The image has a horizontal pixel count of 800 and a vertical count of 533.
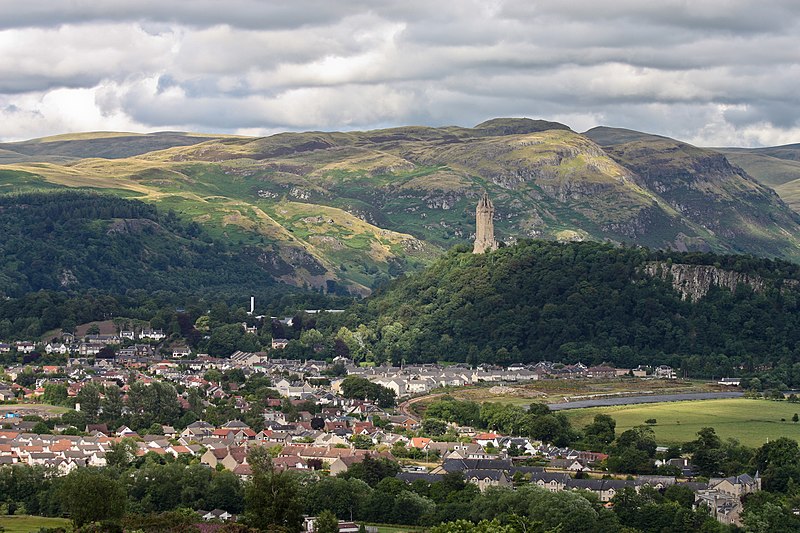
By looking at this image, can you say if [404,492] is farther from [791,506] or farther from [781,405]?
[781,405]

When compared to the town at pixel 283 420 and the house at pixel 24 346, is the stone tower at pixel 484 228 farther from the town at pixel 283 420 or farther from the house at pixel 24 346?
the house at pixel 24 346

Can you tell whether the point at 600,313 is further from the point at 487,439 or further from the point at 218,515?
the point at 218,515

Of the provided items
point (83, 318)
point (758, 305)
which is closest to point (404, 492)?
point (758, 305)

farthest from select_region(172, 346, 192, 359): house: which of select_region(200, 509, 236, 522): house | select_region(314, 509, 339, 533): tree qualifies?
select_region(314, 509, 339, 533): tree

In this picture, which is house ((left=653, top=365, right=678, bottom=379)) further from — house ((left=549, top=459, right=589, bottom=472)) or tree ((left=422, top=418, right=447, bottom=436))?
house ((left=549, top=459, right=589, bottom=472))

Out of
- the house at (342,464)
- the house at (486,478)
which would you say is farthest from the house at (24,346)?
the house at (486,478)
